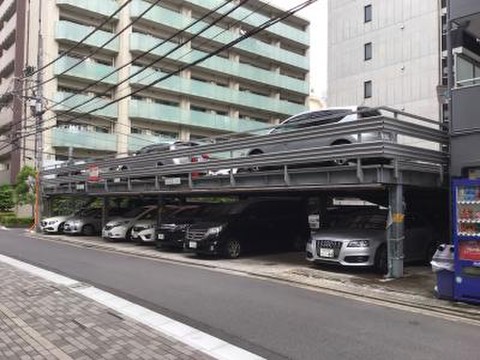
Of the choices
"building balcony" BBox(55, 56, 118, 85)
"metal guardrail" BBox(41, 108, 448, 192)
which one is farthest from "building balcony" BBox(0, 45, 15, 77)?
"metal guardrail" BBox(41, 108, 448, 192)

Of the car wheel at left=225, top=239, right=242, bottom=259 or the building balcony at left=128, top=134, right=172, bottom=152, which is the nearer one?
the car wheel at left=225, top=239, right=242, bottom=259

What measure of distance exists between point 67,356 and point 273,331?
2605 mm

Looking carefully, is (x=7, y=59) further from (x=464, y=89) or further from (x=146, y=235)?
(x=464, y=89)

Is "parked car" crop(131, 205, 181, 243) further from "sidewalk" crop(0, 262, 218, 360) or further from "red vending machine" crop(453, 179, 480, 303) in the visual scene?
"red vending machine" crop(453, 179, 480, 303)

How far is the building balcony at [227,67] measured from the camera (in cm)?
4669

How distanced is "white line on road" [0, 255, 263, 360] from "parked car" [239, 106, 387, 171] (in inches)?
248

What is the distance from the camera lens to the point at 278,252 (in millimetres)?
17891

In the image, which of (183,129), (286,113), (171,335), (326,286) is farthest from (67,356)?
(286,113)

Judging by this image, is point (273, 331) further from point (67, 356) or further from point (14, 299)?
point (14, 299)

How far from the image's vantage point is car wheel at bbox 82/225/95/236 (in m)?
26.3

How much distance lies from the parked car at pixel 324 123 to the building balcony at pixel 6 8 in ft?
150

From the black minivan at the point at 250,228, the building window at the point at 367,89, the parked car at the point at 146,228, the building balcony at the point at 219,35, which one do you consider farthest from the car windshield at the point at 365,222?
the building balcony at the point at 219,35

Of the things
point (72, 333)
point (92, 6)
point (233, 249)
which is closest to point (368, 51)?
point (92, 6)

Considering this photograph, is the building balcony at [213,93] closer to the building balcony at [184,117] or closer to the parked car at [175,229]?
the building balcony at [184,117]
